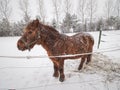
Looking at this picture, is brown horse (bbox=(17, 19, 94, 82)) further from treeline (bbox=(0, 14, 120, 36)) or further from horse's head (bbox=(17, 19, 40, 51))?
treeline (bbox=(0, 14, 120, 36))

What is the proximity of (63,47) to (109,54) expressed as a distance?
320cm

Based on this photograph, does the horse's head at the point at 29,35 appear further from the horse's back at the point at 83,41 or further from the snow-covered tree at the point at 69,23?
the snow-covered tree at the point at 69,23

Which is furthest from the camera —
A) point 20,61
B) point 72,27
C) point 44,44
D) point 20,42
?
point 72,27

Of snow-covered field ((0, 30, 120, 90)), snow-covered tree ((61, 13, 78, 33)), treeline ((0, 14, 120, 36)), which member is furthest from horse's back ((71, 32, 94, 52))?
snow-covered tree ((61, 13, 78, 33))

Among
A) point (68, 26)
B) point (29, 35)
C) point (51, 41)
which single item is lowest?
point (68, 26)

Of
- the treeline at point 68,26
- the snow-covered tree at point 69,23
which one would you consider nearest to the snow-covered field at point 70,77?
the treeline at point 68,26

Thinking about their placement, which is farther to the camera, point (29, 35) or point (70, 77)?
point (70, 77)

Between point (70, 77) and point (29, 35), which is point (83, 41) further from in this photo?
point (29, 35)

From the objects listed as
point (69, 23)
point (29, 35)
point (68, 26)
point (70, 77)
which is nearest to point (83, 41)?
point (70, 77)

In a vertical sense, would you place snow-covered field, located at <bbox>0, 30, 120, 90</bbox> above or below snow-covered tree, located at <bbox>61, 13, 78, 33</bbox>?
below

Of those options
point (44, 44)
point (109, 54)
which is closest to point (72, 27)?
point (109, 54)

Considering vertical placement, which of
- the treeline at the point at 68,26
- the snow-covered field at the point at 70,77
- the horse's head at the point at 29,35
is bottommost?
the snow-covered field at the point at 70,77

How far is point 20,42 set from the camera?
2779 mm

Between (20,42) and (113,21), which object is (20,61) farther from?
(113,21)
